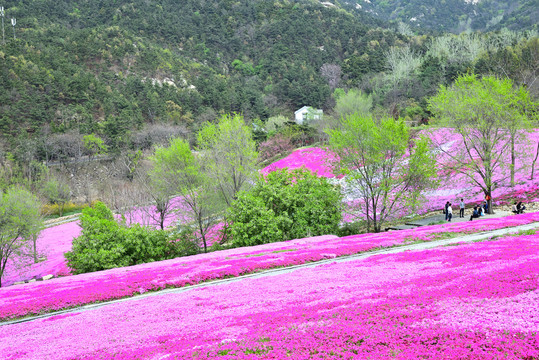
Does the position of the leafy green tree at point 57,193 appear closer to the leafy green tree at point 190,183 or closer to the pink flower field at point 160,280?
the leafy green tree at point 190,183

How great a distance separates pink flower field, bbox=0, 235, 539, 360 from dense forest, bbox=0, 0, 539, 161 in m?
50.4

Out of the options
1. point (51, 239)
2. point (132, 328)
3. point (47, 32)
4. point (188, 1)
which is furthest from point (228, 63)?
point (132, 328)

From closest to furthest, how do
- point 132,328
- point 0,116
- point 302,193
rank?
1. point 132,328
2. point 302,193
3. point 0,116

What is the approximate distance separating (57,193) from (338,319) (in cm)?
5904

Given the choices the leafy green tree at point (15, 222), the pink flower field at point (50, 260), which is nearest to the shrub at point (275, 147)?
the pink flower field at point (50, 260)

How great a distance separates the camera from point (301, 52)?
136m

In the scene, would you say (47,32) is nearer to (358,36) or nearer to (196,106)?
(196,106)

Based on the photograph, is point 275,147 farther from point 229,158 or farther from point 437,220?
point 437,220

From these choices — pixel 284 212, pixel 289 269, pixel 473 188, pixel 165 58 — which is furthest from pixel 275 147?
pixel 165 58

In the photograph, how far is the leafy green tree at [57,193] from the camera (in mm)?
52969

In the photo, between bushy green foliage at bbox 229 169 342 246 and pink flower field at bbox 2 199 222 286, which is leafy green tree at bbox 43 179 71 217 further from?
bushy green foliage at bbox 229 169 342 246

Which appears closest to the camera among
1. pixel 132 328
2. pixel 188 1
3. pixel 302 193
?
pixel 132 328

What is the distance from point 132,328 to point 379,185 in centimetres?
2238

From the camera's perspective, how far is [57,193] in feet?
176
